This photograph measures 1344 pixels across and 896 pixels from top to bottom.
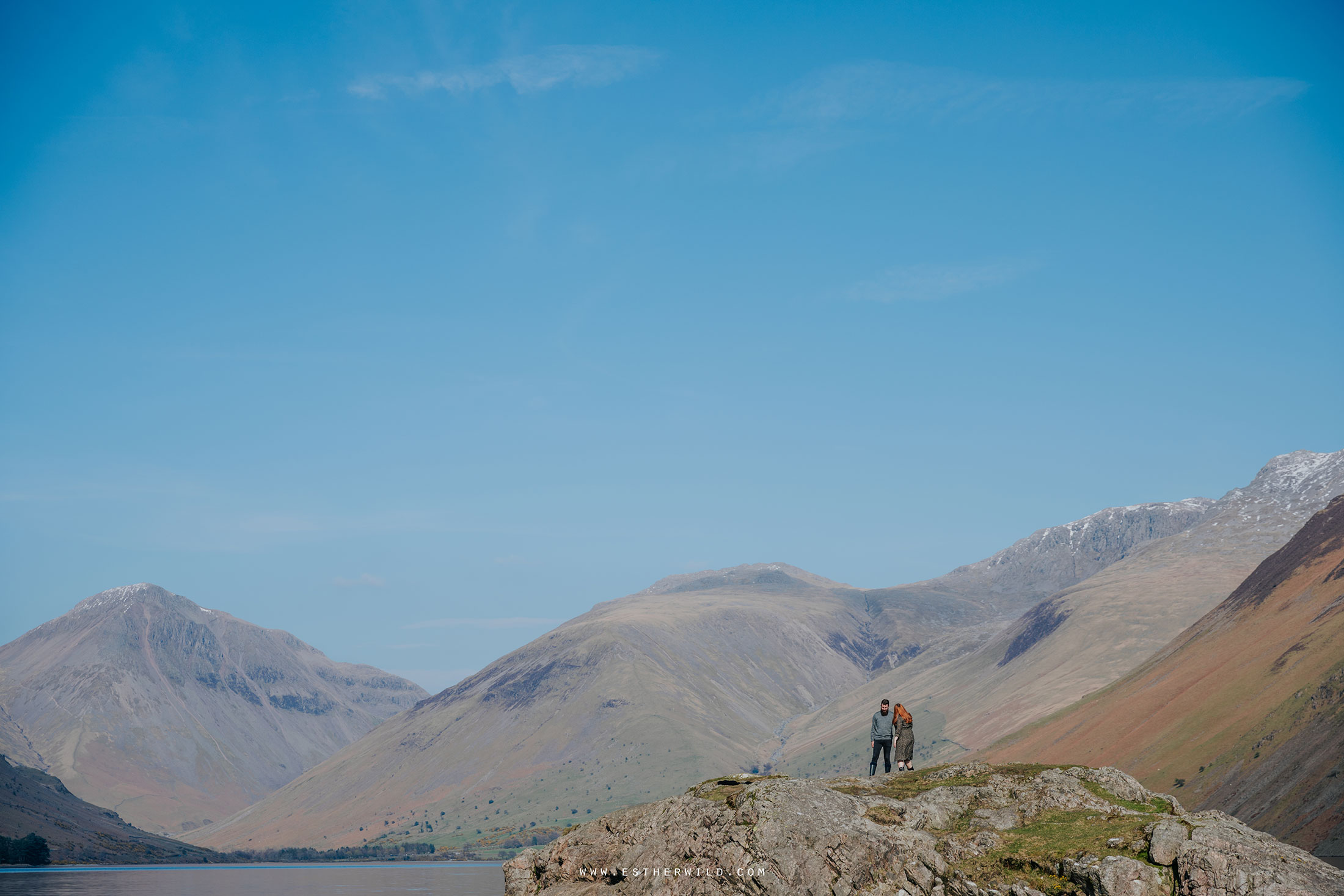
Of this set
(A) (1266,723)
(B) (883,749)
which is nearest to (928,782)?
(B) (883,749)

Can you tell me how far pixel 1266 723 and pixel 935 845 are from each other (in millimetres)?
133560

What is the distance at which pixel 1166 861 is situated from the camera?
108 ft

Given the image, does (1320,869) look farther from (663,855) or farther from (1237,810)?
(1237,810)

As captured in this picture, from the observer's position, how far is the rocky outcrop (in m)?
32.6

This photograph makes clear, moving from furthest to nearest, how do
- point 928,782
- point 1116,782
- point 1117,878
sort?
1. point 928,782
2. point 1116,782
3. point 1117,878

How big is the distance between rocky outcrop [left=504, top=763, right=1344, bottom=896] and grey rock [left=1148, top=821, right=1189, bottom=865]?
4cm

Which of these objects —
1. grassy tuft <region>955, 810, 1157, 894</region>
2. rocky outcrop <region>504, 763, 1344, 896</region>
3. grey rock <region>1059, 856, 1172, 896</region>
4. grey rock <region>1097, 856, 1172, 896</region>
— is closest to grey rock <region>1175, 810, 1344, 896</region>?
rocky outcrop <region>504, 763, 1344, 896</region>

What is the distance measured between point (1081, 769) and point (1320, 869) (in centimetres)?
1013

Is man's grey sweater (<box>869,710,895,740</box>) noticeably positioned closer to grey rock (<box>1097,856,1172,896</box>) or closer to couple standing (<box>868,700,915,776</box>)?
couple standing (<box>868,700,915,776</box>)

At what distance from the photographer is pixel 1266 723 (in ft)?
484

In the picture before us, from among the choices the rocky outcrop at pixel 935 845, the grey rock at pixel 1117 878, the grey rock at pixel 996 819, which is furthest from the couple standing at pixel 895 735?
the grey rock at pixel 1117 878

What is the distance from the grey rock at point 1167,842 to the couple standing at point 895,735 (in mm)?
13957

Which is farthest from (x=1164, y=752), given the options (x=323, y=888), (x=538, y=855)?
(x=538, y=855)

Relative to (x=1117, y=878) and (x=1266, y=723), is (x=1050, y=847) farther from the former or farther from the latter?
(x=1266, y=723)
